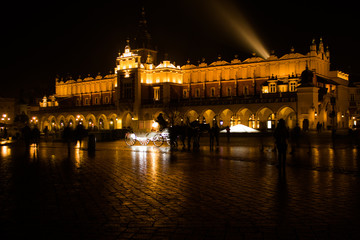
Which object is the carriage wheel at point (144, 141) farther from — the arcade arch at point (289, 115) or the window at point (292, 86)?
the window at point (292, 86)

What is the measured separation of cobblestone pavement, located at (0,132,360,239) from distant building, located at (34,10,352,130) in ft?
137

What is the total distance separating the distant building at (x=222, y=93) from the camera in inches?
2158

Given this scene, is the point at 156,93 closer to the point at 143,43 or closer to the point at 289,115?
the point at 143,43

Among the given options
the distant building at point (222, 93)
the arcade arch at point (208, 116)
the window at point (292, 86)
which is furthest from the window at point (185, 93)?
the window at point (292, 86)

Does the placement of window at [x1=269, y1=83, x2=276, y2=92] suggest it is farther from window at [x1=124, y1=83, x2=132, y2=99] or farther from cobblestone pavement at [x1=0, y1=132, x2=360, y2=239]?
cobblestone pavement at [x1=0, y1=132, x2=360, y2=239]

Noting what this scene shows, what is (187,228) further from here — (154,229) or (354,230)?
(354,230)

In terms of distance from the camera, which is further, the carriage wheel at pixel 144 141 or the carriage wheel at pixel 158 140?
the carriage wheel at pixel 144 141

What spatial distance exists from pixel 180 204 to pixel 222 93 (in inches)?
2582

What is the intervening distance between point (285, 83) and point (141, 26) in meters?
34.6

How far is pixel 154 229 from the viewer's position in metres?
5.91

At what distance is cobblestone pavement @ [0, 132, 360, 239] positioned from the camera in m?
5.79

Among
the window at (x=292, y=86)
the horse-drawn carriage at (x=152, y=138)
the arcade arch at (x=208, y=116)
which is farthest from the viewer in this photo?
the arcade arch at (x=208, y=116)

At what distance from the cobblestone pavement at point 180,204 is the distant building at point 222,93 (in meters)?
41.7

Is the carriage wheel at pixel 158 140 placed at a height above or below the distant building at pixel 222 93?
below
